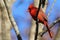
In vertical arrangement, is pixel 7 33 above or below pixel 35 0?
below

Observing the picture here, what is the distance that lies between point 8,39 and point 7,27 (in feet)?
0.72

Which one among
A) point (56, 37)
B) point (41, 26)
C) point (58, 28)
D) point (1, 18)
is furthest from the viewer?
point (58, 28)

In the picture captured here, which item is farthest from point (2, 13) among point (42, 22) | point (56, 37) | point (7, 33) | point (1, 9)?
point (56, 37)

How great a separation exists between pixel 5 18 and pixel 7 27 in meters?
0.16

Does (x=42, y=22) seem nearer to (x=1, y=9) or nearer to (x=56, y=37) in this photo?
(x=1, y=9)

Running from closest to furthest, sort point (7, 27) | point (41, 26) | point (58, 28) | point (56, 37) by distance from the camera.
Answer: point (41, 26)
point (7, 27)
point (56, 37)
point (58, 28)

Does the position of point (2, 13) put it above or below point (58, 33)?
above

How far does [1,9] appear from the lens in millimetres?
4051

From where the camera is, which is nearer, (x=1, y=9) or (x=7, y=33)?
(x=7, y=33)

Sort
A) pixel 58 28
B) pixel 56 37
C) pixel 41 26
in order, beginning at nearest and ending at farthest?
pixel 41 26 → pixel 56 37 → pixel 58 28

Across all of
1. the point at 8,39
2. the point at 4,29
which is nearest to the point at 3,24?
the point at 4,29

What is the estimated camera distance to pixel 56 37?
4926 millimetres

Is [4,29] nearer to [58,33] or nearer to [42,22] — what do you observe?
[42,22]

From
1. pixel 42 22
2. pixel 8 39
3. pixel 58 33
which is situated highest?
pixel 42 22
